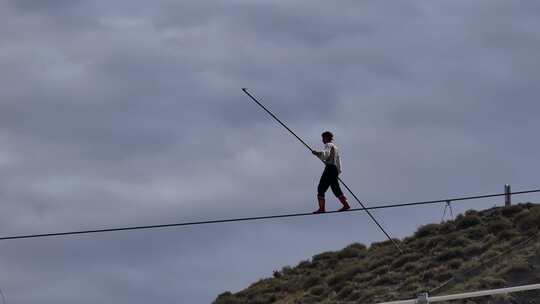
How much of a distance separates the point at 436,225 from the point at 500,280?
11.8m

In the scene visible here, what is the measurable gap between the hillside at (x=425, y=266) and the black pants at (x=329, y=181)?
15.9m

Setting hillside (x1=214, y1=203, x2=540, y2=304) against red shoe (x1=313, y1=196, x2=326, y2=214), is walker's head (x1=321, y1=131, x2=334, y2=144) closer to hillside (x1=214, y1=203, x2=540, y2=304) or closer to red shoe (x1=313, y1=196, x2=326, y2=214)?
red shoe (x1=313, y1=196, x2=326, y2=214)

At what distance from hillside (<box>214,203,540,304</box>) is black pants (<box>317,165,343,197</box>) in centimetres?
1593

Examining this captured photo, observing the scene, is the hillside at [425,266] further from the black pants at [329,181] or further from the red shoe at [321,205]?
the red shoe at [321,205]

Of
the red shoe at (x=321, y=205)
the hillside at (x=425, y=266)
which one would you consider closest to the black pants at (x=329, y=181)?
the red shoe at (x=321, y=205)

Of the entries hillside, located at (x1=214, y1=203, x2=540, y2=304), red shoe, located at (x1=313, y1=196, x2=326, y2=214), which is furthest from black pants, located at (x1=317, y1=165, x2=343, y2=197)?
hillside, located at (x1=214, y1=203, x2=540, y2=304)

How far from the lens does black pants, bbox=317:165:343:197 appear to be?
67.6 ft

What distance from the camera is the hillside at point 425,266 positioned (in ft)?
126

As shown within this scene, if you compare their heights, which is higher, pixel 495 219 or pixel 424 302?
pixel 495 219

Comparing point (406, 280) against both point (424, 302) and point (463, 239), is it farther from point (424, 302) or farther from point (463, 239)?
point (424, 302)

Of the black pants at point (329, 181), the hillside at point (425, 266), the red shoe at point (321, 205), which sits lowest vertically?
the red shoe at point (321, 205)

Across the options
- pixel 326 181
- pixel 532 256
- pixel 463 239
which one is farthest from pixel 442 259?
pixel 326 181

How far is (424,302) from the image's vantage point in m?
15.6

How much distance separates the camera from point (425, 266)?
42.9m
